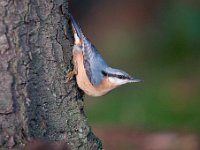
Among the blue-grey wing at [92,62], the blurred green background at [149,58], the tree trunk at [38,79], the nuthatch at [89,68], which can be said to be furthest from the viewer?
the blurred green background at [149,58]

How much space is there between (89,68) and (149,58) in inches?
324

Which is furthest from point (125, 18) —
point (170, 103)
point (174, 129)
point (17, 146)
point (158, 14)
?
point (17, 146)

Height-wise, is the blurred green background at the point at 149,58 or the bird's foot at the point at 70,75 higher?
the bird's foot at the point at 70,75

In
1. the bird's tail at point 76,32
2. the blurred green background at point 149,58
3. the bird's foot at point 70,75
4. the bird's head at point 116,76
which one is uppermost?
the bird's tail at point 76,32

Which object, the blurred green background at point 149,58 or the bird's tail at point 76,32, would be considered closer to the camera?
the bird's tail at point 76,32

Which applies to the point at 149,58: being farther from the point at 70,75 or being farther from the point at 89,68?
the point at 70,75

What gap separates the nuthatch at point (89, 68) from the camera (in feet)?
19.1

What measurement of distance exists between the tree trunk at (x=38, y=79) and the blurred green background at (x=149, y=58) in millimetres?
4155

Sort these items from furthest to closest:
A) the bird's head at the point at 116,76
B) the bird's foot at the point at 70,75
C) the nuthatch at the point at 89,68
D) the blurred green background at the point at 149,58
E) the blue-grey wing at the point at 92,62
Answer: the blurred green background at the point at 149,58 < the bird's head at the point at 116,76 < the blue-grey wing at the point at 92,62 < the nuthatch at the point at 89,68 < the bird's foot at the point at 70,75

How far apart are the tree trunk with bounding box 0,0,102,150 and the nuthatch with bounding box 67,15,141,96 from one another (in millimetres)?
57

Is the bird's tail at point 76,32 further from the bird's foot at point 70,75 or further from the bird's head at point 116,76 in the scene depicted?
the bird's head at point 116,76

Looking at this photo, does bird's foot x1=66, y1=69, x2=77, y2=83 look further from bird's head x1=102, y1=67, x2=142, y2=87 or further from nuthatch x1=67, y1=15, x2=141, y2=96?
bird's head x1=102, y1=67, x2=142, y2=87

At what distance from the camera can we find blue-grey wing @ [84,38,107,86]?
594cm

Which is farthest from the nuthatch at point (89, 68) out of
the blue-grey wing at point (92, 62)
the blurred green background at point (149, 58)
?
the blurred green background at point (149, 58)
